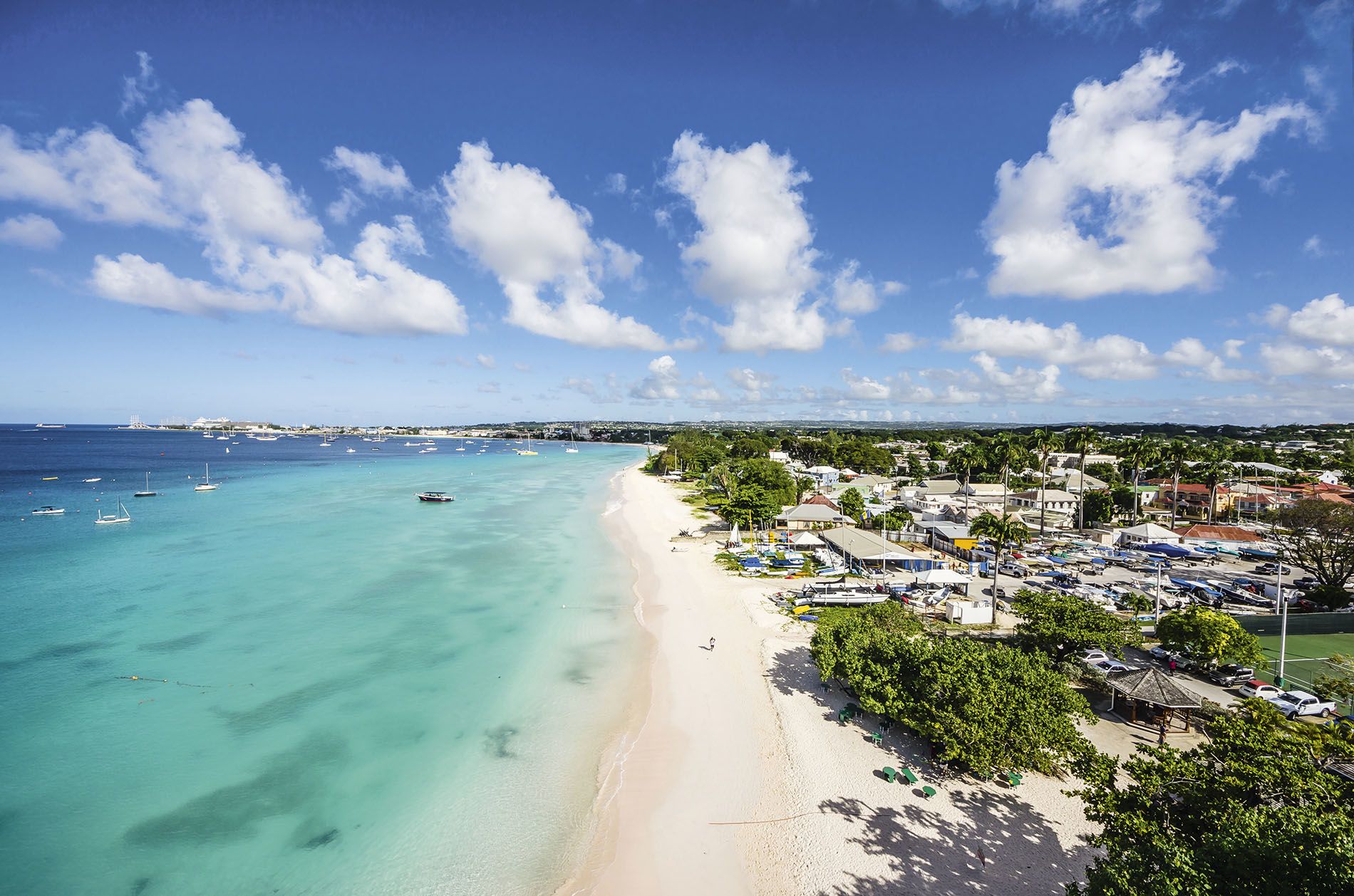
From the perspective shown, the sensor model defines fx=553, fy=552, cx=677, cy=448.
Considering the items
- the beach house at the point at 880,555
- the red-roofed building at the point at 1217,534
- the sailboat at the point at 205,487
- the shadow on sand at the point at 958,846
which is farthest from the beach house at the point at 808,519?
the sailboat at the point at 205,487

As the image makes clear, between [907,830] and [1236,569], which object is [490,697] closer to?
[907,830]

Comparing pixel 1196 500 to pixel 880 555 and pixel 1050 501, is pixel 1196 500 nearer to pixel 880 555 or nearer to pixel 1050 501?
pixel 1050 501

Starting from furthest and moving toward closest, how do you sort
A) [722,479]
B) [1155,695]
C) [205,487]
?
[205,487]
[722,479]
[1155,695]

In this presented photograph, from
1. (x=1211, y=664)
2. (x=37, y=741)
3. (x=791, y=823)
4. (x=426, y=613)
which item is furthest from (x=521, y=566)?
(x=1211, y=664)

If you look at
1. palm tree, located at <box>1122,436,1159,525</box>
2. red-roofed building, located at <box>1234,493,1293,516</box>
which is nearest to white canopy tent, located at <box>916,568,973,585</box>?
palm tree, located at <box>1122,436,1159,525</box>

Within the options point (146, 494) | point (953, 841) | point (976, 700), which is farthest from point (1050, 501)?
point (146, 494)

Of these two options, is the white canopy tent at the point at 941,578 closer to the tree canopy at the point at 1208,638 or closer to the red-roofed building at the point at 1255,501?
the tree canopy at the point at 1208,638
